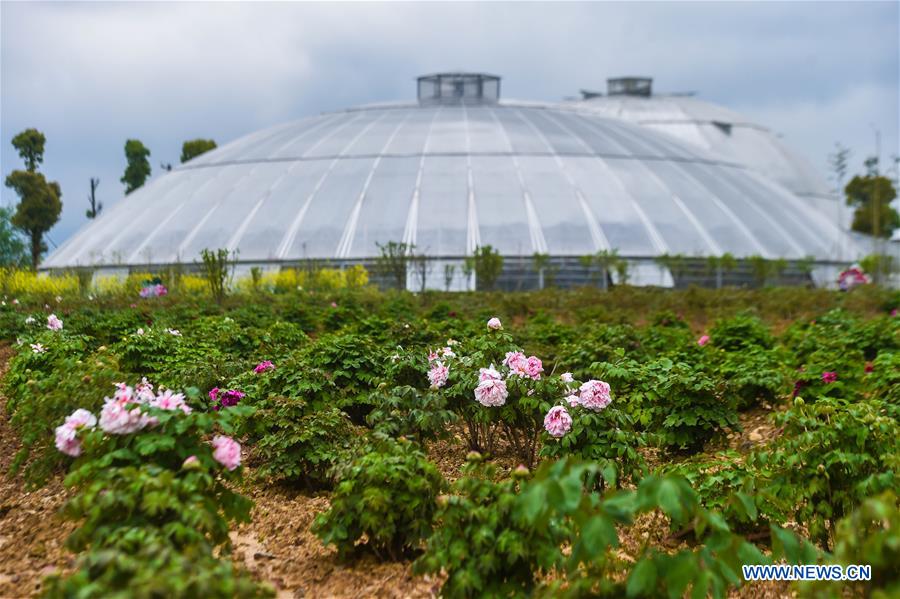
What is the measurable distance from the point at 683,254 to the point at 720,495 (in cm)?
1811

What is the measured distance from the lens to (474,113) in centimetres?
2970

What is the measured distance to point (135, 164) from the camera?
167ft

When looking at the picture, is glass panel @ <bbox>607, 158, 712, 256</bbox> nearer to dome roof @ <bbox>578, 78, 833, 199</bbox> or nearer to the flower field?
the flower field

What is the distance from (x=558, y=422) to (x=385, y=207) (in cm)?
1815

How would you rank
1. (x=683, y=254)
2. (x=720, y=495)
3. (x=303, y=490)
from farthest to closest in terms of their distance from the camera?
(x=683, y=254), (x=303, y=490), (x=720, y=495)

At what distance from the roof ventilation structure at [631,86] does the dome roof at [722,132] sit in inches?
39.3

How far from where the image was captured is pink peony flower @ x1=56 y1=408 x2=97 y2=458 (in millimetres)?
3773

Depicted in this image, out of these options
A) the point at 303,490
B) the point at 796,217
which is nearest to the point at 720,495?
the point at 303,490

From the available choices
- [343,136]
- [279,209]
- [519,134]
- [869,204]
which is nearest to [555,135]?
[519,134]

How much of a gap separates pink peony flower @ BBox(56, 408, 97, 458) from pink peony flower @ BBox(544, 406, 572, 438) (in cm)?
251

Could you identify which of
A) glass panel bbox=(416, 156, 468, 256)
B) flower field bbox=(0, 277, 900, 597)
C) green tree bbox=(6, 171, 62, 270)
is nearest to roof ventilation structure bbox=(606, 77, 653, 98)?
glass panel bbox=(416, 156, 468, 256)

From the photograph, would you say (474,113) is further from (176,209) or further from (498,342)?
(498,342)

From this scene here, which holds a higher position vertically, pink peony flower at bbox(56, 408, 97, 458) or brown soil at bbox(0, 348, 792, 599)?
pink peony flower at bbox(56, 408, 97, 458)

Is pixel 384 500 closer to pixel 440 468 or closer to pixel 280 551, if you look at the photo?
pixel 280 551
